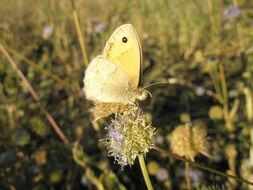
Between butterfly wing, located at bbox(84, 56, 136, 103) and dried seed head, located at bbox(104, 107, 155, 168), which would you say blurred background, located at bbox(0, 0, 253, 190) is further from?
dried seed head, located at bbox(104, 107, 155, 168)

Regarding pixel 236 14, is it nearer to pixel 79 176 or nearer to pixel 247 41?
pixel 247 41

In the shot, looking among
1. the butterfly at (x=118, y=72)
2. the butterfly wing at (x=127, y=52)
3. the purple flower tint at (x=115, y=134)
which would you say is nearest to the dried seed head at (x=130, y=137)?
the purple flower tint at (x=115, y=134)

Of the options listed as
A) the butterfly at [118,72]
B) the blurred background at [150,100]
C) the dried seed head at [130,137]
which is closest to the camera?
the dried seed head at [130,137]

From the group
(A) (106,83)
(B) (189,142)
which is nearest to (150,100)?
(A) (106,83)

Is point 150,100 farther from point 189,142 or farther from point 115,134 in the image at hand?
point 115,134

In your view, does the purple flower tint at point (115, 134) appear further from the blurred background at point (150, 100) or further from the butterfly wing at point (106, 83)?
the blurred background at point (150, 100)

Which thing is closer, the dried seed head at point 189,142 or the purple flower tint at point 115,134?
the purple flower tint at point 115,134

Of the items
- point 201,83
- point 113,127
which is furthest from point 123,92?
point 201,83
